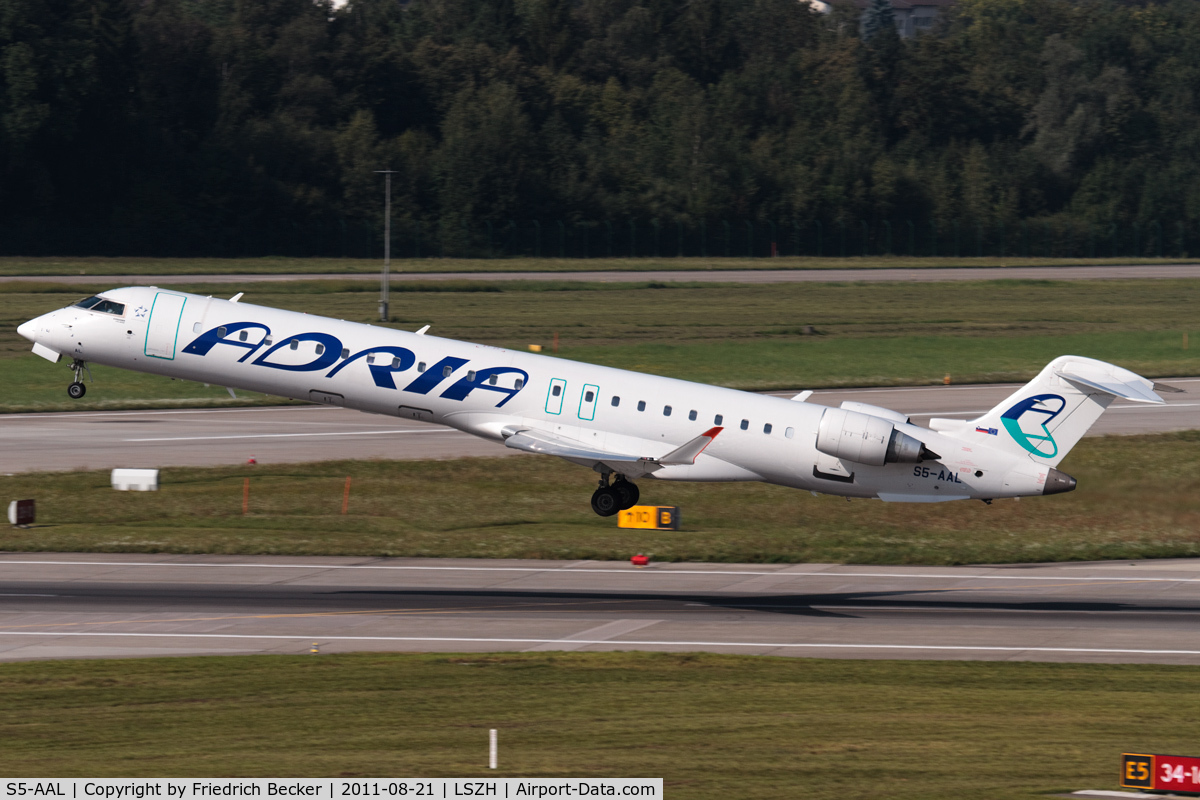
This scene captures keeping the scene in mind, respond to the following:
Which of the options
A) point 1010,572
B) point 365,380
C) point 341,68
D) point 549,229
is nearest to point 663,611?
point 365,380

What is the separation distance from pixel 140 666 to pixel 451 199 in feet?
365

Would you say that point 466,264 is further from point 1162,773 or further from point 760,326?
point 1162,773

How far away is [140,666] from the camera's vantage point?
31719 mm

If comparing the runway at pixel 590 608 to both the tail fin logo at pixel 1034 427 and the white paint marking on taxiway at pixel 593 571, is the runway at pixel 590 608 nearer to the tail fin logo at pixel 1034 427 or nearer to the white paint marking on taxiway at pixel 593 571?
the white paint marking on taxiway at pixel 593 571

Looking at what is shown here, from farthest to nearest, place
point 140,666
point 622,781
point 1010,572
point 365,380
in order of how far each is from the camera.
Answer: point 1010,572, point 365,380, point 140,666, point 622,781

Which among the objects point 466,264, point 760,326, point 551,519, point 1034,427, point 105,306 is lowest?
point 551,519

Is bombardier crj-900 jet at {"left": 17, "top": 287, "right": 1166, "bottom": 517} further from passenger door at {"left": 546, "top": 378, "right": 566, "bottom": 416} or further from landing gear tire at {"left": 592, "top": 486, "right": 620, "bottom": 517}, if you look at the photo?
landing gear tire at {"left": 592, "top": 486, "right": 620, "bottom": 517}

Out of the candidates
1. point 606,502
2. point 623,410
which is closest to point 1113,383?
point 623,410

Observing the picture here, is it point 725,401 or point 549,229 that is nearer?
point 725,401

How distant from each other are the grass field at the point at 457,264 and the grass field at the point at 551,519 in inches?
2607

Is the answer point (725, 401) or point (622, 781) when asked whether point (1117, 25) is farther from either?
point (622, 781)

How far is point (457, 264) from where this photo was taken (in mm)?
129875

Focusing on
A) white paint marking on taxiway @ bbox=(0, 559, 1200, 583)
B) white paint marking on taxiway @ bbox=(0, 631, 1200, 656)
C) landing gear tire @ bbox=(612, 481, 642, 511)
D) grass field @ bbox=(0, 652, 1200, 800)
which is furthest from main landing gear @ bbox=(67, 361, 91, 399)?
landing gear tire @ bbox=(612, 481, 642, 511)

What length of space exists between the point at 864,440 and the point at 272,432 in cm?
3418
